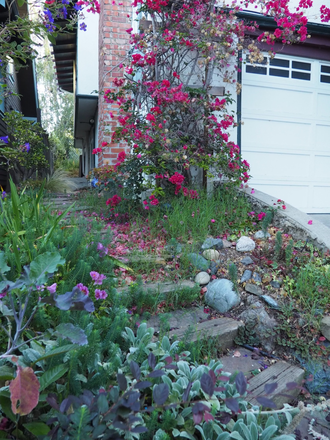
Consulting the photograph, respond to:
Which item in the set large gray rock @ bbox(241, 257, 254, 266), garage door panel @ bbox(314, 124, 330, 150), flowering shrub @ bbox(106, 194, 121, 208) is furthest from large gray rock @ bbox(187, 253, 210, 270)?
garage door panel @ bbox(314, 124, 330, 150)

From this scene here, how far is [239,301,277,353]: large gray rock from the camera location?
2086 millimetres

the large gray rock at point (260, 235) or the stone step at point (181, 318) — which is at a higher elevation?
the large gray rock at point (260, 235)

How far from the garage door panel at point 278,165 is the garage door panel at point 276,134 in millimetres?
122

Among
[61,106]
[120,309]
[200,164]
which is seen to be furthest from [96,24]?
[61,106]

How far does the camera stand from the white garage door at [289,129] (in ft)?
16.8

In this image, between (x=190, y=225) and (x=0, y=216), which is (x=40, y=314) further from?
(x=190, y=225)

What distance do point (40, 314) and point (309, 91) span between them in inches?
217

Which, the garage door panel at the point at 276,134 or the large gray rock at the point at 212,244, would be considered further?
the garage door panel at the point at 276,134

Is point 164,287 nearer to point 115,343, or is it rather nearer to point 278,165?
point 115,343

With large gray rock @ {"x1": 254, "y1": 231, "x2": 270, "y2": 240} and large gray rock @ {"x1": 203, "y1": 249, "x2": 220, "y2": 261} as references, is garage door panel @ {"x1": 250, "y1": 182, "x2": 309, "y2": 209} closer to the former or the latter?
large gray rock @ {"x1": 254, "y1": 231, "x2": 270, "y2": 240}

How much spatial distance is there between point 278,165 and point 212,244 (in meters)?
2.94

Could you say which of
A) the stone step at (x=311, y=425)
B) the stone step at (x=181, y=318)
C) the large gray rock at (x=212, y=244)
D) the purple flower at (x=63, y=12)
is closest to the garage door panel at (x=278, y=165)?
the large gray rock at (x=212, y=244)

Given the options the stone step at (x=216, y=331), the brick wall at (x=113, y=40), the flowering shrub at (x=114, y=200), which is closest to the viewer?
the stone step at (x=216, y=331)

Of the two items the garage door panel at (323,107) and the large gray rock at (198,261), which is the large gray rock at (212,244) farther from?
the garage door panel at (323,107)
